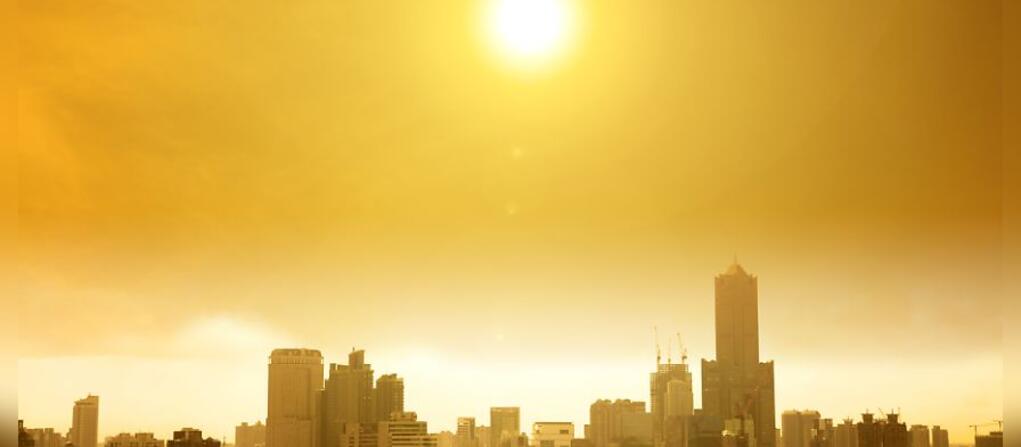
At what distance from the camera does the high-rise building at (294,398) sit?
505 cm

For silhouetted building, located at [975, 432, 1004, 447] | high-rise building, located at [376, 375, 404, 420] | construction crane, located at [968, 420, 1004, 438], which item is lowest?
silhouetted building, located at [975, 432, 1004, 447]

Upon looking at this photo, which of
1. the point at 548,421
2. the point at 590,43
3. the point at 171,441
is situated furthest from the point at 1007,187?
the point at 171,441

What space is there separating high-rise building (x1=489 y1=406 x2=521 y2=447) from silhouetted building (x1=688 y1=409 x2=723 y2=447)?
1.15 metres

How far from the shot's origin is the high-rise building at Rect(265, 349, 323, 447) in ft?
16.6

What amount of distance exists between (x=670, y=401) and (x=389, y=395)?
157cm

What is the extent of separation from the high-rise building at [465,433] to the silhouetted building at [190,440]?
1.24 meters

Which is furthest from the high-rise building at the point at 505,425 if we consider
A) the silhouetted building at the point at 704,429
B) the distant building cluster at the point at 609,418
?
the silhouetted building at the point at 704,429

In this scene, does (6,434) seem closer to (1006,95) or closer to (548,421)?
(548,421)

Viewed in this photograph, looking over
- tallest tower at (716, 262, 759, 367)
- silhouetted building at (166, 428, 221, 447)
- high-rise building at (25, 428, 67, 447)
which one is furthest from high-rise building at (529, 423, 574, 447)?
high-rise building at (25, 428, 67, 447)

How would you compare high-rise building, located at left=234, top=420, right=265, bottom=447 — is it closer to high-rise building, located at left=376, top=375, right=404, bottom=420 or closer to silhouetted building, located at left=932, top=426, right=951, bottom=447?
high-rise building, located at left=376, top=375, right=404, bottom=420

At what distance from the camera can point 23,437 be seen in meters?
4.35

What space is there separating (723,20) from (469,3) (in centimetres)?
120

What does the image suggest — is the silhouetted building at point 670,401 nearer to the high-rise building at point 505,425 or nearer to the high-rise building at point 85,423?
the high-rise building at point 505,425

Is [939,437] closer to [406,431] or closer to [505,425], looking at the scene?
[505,425]
